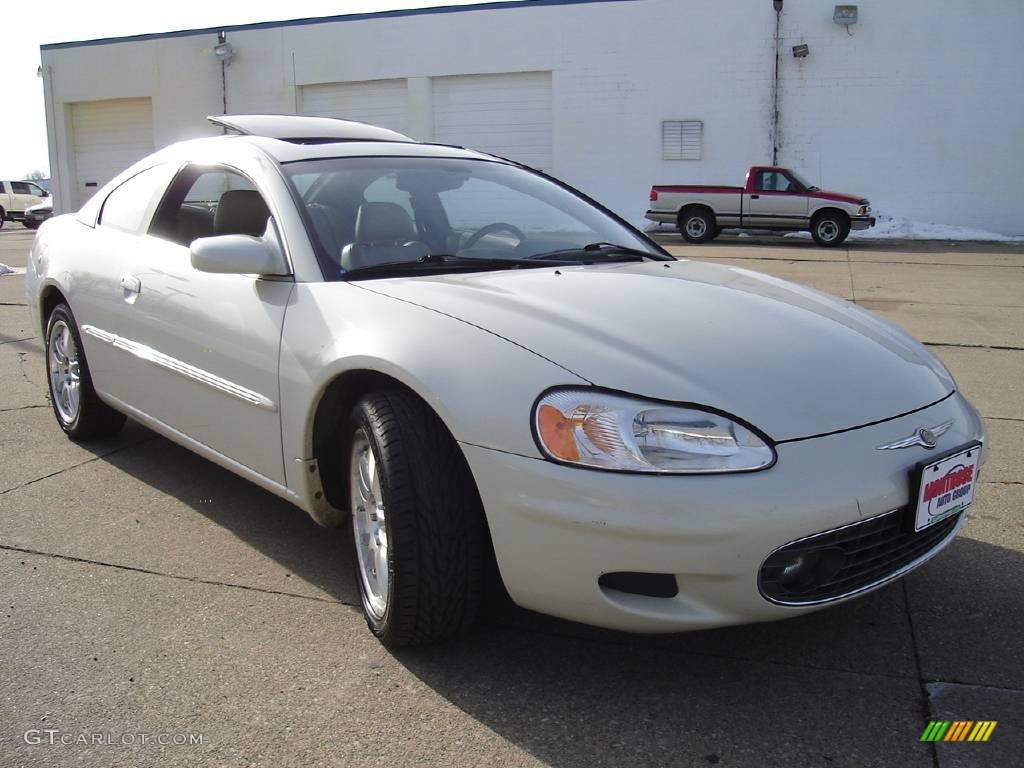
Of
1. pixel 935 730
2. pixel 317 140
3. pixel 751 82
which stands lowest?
pixel 935 730

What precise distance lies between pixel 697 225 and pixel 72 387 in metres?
16.6

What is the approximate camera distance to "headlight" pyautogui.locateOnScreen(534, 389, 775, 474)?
87.5 inches

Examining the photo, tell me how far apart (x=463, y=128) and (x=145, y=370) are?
2122 centimetres

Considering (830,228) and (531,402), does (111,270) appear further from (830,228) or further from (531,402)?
(830,228)

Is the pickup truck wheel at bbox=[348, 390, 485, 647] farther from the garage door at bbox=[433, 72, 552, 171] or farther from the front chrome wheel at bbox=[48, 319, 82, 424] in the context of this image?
the garage door at bbox=[433, 72, 552, 171]

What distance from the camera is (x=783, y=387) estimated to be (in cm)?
242

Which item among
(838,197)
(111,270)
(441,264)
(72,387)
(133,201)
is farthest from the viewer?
(838,197)

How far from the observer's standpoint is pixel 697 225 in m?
19.9

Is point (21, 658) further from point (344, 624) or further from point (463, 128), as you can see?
point (463, 128)

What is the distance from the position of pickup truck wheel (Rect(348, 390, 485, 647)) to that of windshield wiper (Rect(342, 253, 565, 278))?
0.55 metres

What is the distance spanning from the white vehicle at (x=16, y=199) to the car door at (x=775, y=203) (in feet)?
79.0

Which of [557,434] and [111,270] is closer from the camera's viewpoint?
[557,434]

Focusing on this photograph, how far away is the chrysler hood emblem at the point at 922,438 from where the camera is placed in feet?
7.88

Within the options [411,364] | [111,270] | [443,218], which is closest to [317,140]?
[443,218]
